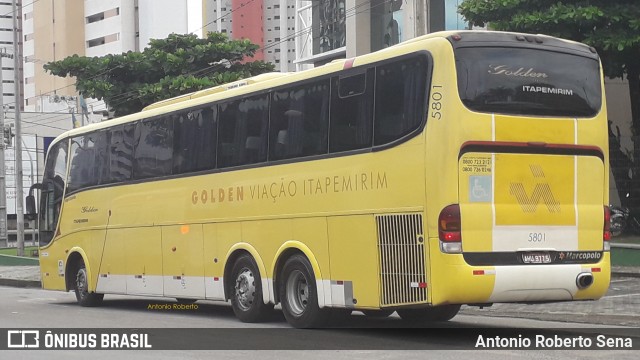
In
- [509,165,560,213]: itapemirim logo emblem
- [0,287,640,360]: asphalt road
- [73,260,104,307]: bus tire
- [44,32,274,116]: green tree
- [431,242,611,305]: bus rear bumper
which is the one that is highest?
[44,32,274,116]: green tree

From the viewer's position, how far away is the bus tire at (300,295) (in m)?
14.1

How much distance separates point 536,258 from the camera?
40.7ft

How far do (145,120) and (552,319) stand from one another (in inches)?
306

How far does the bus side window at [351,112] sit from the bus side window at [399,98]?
7.9 inches

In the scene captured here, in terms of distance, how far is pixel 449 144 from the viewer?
11984 millimetres

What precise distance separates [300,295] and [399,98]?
345 cm

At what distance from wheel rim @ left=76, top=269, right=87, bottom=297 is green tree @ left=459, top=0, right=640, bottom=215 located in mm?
10794

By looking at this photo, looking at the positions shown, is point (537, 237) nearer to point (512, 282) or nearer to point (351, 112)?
point (512, 282)

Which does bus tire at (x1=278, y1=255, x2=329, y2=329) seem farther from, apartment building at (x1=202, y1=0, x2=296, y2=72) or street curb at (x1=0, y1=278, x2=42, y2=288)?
apartment building at (x1=202, y1=0, x2=296, y2=72)

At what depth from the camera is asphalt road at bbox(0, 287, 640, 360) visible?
11.4 m

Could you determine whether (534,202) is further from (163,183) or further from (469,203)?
(163,183)

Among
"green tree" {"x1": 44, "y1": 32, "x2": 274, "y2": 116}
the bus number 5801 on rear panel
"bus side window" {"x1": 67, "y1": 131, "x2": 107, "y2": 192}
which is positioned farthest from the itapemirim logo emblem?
"green tree" {"x1": 44, "y1": 32, "x2": 274, "y2": 116}

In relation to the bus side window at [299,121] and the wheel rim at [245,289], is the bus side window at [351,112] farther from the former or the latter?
the wheel rim at [245,289]

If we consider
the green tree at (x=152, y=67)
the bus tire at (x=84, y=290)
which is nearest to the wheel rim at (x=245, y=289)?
the bus tire at (x=84, y=290)
